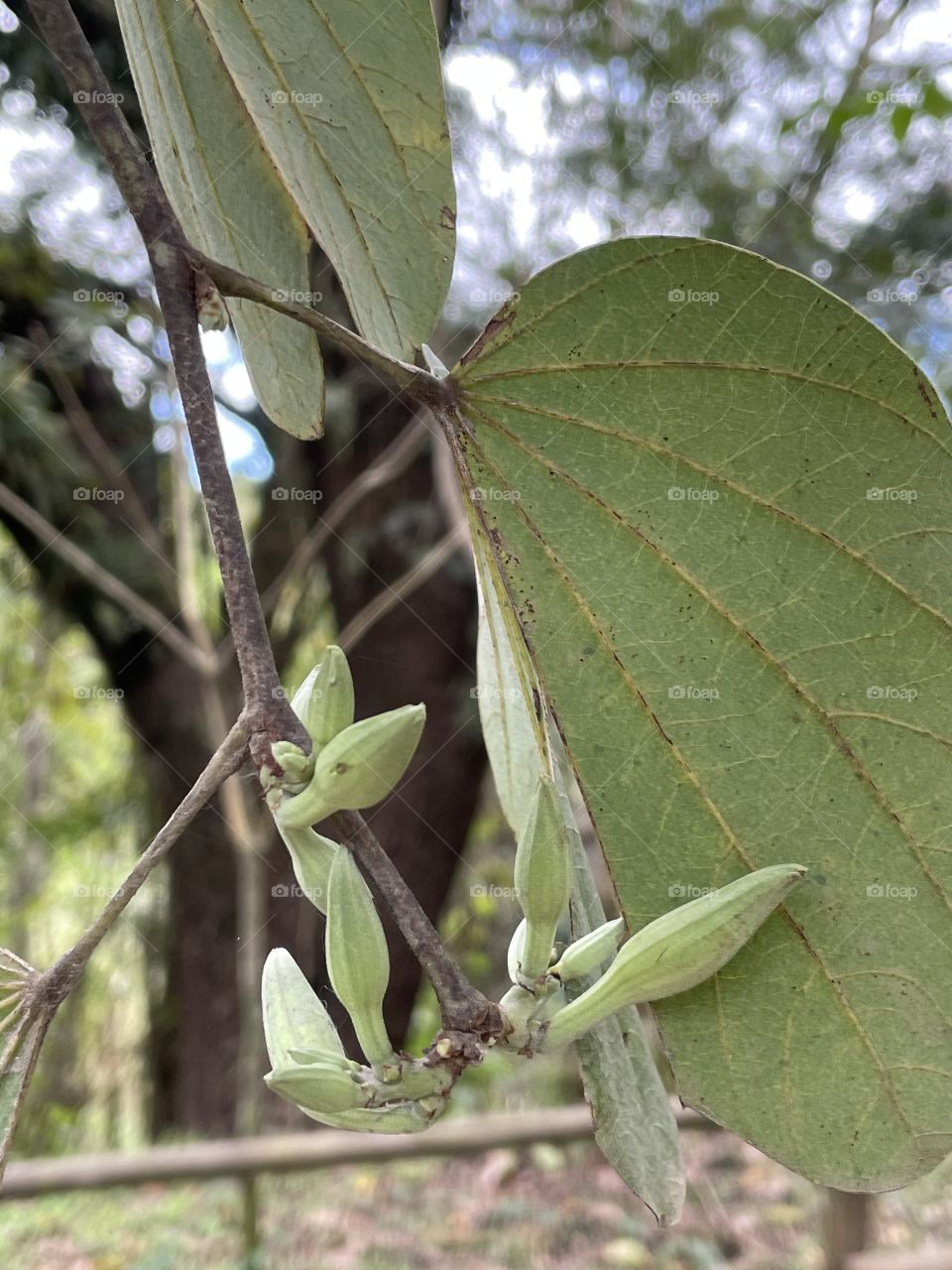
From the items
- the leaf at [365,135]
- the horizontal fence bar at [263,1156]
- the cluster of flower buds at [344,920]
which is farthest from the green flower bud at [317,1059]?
the horizontal fence bar at [263,1156]

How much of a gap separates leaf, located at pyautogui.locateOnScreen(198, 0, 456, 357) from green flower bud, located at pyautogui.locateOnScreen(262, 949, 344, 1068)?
0.20m

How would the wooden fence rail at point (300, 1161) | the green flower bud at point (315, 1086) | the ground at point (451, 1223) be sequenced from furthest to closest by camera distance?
1. the ground at point (451, 1223)
2. the wooden fence rail at point (300, 1161)
3. the green flower bud at point (315, 1086)

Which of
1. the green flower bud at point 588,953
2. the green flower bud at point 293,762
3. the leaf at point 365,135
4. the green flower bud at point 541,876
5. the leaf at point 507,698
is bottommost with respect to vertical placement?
the green flower bud at point 588,953

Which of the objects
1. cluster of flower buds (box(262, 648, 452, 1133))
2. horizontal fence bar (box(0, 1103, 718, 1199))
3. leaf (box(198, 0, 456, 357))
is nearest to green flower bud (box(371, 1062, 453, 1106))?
cluster of flower buds (box(262, 648, 452, 1133))

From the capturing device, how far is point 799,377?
0.95ft

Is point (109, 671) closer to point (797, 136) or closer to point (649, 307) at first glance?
point (797, 136)

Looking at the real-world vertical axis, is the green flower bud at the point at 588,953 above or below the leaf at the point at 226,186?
below

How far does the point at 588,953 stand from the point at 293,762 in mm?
97

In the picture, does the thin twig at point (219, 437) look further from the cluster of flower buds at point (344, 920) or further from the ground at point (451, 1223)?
the ground at point (451, 1223)

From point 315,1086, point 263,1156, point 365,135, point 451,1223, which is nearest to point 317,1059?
point 315,1086

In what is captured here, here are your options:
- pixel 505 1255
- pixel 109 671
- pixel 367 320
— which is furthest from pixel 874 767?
pixel 109 671

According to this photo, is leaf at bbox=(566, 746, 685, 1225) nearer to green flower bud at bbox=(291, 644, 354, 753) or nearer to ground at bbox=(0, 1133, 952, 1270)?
green flower bud at bbox=(291, 644, 354, 753)

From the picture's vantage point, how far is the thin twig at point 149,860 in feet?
0.85

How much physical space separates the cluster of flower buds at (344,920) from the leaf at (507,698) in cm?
7
